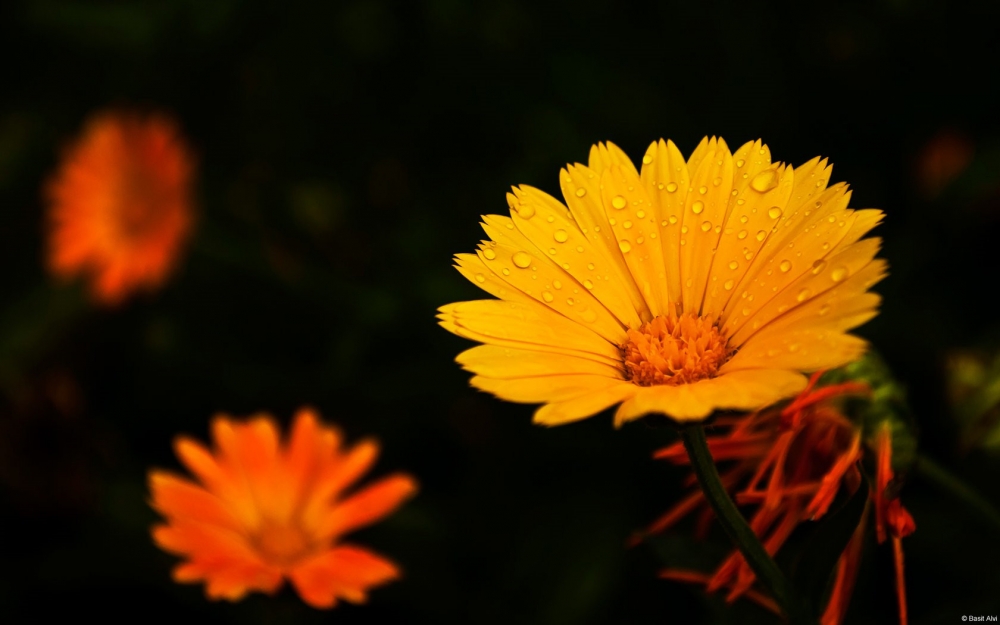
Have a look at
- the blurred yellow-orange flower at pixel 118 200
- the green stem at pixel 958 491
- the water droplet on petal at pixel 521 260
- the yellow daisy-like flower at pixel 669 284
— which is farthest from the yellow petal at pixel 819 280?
the blurred yellow-orange flower at pixel 118 200

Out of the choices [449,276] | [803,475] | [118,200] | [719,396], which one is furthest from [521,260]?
[118,200]

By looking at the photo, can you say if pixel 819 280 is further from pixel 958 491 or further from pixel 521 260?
pixel 958 491

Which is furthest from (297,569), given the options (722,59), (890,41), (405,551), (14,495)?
(890,41)

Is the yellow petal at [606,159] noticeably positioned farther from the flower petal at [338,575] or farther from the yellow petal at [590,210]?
the flower petal at [338,575]

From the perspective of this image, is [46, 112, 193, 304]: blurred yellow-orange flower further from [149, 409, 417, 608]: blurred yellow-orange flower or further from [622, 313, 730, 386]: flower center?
[622, 313, 730, 386]: flower center

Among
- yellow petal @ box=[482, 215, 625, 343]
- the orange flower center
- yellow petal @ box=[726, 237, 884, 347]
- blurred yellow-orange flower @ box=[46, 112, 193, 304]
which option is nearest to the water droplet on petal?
yellow petal @ box=[482, 215, 625, 343]
